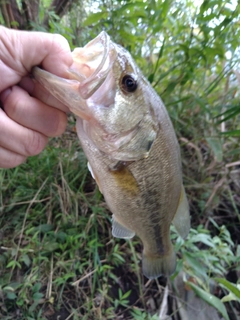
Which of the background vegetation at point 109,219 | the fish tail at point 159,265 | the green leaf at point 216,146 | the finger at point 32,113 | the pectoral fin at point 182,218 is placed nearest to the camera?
the finger at point 32,113

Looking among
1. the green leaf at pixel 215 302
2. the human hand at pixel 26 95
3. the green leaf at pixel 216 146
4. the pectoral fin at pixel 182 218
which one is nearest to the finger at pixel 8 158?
the human hand at pixel 26 95

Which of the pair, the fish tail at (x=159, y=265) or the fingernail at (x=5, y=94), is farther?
the fish tail at (x=159, y=265)

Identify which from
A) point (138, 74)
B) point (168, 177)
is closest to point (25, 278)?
point (168, 177)

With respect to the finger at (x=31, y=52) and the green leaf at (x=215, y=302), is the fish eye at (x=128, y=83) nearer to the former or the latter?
the finger at (x=31, y=52)

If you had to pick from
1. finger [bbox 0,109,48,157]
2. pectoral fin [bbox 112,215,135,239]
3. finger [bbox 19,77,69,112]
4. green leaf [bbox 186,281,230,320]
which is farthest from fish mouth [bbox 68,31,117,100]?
green leaf [bbox 186,281,230,320]

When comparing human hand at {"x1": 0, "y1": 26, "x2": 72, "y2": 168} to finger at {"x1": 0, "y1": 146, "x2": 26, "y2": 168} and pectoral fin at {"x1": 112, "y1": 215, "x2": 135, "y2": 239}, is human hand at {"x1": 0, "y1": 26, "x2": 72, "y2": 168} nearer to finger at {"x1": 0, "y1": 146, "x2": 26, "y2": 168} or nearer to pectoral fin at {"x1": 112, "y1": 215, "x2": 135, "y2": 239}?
finger at {"x1": 0, "y1": 146, "x2": 26, "y2": 168}

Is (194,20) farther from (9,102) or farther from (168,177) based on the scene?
(9,102)

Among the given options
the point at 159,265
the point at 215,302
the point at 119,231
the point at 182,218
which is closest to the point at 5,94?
the point at 119,231
